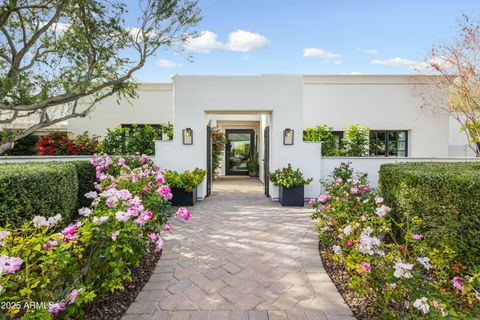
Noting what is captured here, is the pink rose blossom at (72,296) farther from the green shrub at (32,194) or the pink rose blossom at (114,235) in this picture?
the green shrub at (32,194)

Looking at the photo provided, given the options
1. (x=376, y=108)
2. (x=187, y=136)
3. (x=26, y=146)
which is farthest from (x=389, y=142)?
(x=26, y=146)

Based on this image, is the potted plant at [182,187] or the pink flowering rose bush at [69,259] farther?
the potted plant at [182,187]

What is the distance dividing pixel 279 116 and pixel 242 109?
43.7 inches

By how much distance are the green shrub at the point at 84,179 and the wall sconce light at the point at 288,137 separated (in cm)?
516

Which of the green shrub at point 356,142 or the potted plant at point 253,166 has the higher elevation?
the green shrub at point 356,142

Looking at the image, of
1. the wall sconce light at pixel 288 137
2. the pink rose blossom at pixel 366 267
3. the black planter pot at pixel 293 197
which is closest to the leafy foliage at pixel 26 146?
the wall sconce light at pixel 288 137

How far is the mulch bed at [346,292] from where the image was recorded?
2369 mm

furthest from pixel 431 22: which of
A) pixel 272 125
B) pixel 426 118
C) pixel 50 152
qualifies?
pixel 50 152

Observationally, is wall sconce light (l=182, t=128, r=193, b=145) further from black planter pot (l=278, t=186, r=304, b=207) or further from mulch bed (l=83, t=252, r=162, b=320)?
mulch bed (l=83, t=252, r=162, b=320)

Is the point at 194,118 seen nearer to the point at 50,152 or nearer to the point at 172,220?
the point at 172,220

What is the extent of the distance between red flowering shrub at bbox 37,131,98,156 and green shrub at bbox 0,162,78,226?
4022 mm

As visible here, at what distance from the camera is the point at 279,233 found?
4664 millimetres

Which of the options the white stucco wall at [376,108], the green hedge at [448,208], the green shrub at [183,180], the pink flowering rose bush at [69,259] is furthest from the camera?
the white stucco wall at [376,108]

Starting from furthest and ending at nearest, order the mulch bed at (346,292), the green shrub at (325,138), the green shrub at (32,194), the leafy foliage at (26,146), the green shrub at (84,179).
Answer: the leafy foliage at (26,146), the green shrub at (325,138), the green shrub at (84,179), the green shrub at (32,194), the mulch bed at (346,292)
